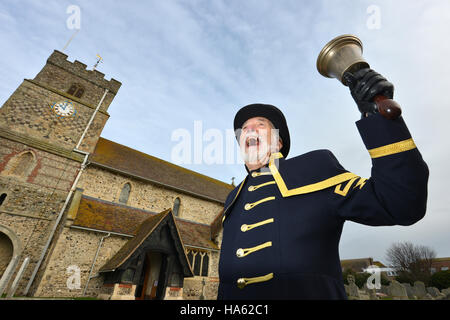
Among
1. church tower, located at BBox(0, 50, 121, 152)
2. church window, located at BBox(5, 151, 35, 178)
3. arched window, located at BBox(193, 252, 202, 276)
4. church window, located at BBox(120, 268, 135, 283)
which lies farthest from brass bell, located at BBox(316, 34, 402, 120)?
church tower, located at BBox(0, 50, 121, 152)

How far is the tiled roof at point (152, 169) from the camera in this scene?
15203 millimetres

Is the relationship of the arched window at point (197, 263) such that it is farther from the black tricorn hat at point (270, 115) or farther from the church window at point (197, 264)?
the black tricorn hat at point (270, 115)

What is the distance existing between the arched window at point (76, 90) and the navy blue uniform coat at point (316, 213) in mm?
19283

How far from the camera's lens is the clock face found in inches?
562

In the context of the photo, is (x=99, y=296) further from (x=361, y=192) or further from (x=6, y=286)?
(x=361, y=192)

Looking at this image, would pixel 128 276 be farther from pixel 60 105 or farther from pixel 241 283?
pixel 60 105

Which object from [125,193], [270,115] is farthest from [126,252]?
[270,115]

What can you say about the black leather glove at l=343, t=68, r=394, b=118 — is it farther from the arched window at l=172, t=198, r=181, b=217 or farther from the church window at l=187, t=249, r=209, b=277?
the arched window at l=172, t=198, r=181, b=217

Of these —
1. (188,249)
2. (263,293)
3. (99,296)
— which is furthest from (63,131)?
(263,293)

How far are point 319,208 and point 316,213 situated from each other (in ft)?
0.15

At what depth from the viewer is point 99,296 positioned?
10.0m

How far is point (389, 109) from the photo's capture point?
1.22 metres

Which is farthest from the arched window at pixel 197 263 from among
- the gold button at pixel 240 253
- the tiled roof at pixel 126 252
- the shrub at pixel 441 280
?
the shrub at pixel 441 280
